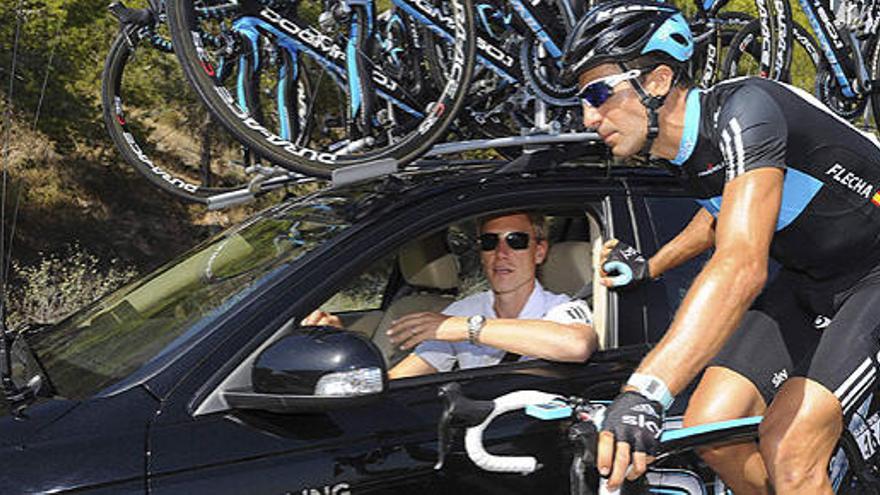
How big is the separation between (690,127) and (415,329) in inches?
40.4

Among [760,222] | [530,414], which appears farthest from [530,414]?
[760,222]

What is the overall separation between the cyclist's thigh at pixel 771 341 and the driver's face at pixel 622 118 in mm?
722

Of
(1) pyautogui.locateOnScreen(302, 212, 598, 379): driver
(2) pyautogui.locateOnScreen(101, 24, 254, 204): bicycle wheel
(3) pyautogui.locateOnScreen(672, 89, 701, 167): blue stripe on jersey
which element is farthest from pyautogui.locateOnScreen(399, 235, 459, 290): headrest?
(3) pyautogui.locateOnScreen(672, 89, 701, 167): blue stripe on jersey

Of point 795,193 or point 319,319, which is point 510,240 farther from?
Result: point 795,193

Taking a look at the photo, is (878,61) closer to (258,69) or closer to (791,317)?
(791,317)

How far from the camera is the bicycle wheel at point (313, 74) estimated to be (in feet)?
10.6

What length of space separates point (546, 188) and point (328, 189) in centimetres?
80

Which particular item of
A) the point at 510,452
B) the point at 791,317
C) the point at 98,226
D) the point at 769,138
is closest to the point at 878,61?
the point at 791,317

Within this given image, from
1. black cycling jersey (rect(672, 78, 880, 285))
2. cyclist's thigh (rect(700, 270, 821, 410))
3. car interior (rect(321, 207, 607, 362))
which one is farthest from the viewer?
car interior (rect(321, 207, 607, 362))

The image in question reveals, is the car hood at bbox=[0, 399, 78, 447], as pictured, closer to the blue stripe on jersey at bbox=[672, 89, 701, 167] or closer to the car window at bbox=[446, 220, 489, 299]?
the car window at bbox=[446, 220, 489, 299]

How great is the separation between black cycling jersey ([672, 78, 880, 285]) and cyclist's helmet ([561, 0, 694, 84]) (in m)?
0.17

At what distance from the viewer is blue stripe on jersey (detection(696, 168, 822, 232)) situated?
109 inches

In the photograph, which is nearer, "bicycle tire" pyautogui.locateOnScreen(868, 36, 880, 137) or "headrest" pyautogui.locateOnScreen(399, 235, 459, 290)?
"headrest" pyautogui.locateOnScreen(399, 235, 459, 290)

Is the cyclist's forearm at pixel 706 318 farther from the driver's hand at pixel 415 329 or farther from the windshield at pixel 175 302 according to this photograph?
the windshield at pixel 175 302
